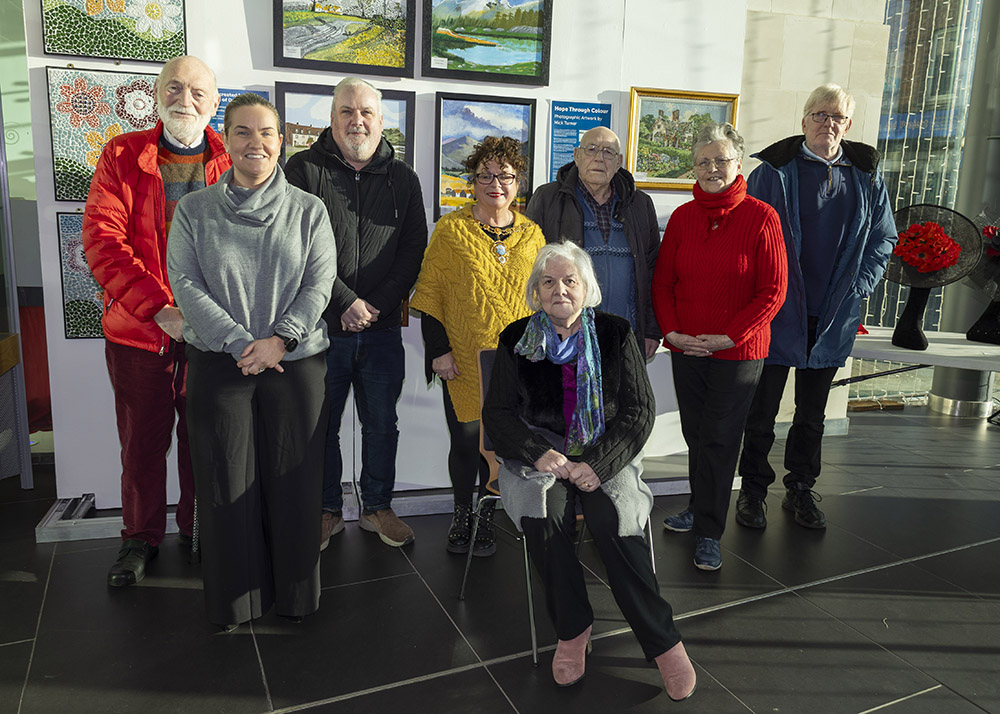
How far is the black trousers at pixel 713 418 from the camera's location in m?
2.86

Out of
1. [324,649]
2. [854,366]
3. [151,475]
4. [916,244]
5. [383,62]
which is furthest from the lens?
[854,366]

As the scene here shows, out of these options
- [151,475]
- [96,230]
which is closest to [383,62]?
[96,230]

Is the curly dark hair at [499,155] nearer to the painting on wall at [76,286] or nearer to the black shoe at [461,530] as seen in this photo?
the black shoe at [461,530]

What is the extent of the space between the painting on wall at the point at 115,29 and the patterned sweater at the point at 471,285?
1447 millimetres

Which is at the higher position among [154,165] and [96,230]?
[154,165]

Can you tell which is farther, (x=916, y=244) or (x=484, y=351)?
(x=916, y=244)

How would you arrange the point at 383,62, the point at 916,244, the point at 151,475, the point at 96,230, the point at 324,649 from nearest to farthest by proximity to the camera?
the point at 324,649
the point at 96,230
the point at 151,475
the point at 383,62
the point at 916,244

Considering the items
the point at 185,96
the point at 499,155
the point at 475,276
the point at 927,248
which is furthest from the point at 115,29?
the point at 927,248

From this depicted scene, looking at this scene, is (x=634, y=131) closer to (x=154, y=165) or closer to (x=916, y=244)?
(x=916, y=244)

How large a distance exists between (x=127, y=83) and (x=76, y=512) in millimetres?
1832

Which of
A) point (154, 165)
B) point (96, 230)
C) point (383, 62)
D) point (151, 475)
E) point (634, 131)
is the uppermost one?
point (383, 62)

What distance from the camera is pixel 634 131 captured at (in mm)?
3758

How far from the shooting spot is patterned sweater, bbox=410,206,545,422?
9.02 feet

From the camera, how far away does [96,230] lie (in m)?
2.54
